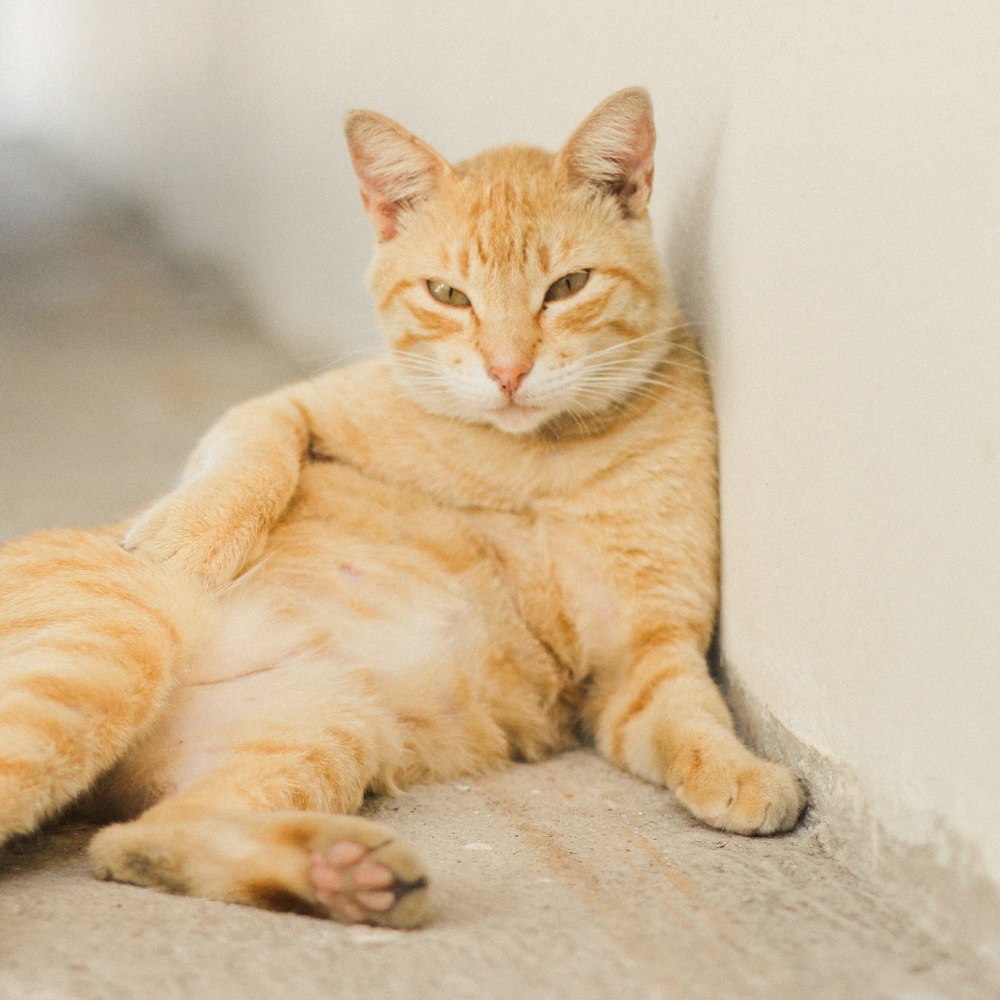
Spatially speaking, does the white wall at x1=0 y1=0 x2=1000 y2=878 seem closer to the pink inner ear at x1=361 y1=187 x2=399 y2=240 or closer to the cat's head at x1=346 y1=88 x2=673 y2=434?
the cat's head at x1=346 y1=88 x2=673 y2=434

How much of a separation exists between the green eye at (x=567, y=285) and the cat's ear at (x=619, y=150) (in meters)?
0.19

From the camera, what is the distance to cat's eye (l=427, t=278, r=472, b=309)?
220 centimetres

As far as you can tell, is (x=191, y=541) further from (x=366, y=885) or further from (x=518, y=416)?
(x=366, y=885)

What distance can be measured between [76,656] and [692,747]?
3.04 ft

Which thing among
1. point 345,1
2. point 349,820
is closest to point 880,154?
point 349,820

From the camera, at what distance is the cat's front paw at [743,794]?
63.1 inches

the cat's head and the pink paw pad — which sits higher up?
the cat's head

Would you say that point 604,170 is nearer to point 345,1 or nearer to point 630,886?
point 630,886

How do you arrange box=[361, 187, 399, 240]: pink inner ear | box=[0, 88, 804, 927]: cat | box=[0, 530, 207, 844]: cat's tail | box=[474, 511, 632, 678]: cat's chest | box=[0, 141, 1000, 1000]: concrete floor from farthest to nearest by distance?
box=[361, 187, 399, 240]: pink inner ear → box=[474, 511, 632, 678]: cat's chest → box=[0, 88, 804, 927]: cat → box=[0, 530, 207, 844]: cat's tail → box=[0, 141, 1000, 1000]: concrete floor

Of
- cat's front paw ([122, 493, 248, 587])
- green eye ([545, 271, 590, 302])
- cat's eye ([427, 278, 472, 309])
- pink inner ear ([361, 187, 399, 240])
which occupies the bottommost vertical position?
cat's front paw ([122, 493, 248, 587])

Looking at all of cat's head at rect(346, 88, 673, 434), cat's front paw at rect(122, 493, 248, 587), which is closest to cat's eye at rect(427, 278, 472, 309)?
cat's head at rect(346, 88, 673, 434)

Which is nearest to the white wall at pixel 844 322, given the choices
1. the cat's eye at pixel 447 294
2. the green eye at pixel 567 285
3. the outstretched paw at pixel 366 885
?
the green eye at pixel 567 285

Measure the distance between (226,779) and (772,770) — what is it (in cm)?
79

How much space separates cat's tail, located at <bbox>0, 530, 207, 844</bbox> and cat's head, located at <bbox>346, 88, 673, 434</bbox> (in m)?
0.63
